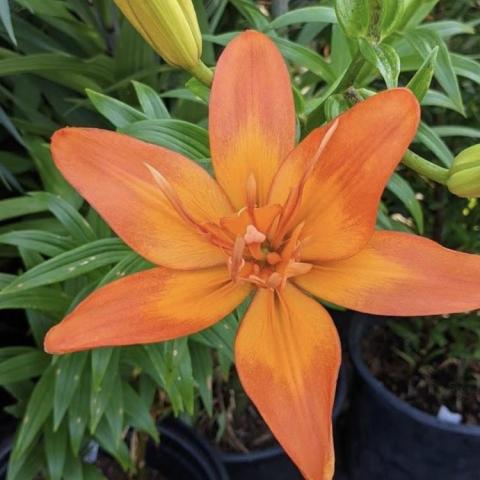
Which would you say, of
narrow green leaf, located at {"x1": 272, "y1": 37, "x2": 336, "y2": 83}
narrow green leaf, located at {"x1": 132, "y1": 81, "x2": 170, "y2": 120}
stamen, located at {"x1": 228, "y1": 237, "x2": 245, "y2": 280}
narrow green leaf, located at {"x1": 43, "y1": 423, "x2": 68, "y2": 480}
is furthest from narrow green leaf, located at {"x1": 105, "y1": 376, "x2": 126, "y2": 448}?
stamen, located at {"x1": 228, "y1": 237, "x2": 245, "y2": 280}

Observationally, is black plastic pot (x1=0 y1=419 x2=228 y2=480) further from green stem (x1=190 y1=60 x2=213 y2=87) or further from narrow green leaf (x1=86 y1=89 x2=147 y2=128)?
green stem (x1=190 y1=60 x2=213 y2=87)

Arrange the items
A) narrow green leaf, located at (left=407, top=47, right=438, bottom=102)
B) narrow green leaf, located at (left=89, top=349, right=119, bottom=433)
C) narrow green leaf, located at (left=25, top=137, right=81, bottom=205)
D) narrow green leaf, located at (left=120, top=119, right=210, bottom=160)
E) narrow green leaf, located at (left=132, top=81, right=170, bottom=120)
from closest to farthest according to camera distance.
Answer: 1. narrow green leaf, located at (left=407, top=47, right=438, bottom=102)
2. narrow green leaf, located at (left=120, top=119, right=210, bottom=160)
3. narrow green leaf, located at (left=132, top=81, right=170, bottom=120)
4. narrow green leaf, located at (left=89, top=349, right=119, bottom=433)
5. narrow green leaf, located at (left=25, top=137, right=81, bottom=205)

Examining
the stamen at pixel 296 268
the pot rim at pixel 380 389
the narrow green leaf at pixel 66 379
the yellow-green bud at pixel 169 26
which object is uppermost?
the yellow-green bud at pixel 169 26

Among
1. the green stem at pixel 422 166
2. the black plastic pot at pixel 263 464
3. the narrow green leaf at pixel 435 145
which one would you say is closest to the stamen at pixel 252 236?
the green stem at pixel 422 166

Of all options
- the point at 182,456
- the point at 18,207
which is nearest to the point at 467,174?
the point at 18,207

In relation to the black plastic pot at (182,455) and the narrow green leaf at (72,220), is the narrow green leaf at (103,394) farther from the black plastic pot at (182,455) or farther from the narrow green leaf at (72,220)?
the black plastic pot at (182,455)

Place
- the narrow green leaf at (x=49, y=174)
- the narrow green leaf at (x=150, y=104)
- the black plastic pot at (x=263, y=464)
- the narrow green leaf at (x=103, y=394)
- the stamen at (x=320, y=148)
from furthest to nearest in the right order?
the black plastic pot at (x=263, y=464) → the narrow green leaf at (x=49, y=174) → the narrow green leaf at (x=103, y=394) → the narrow green leaf at (x=150, y=104) → the stamen at (x=320, y=148)
